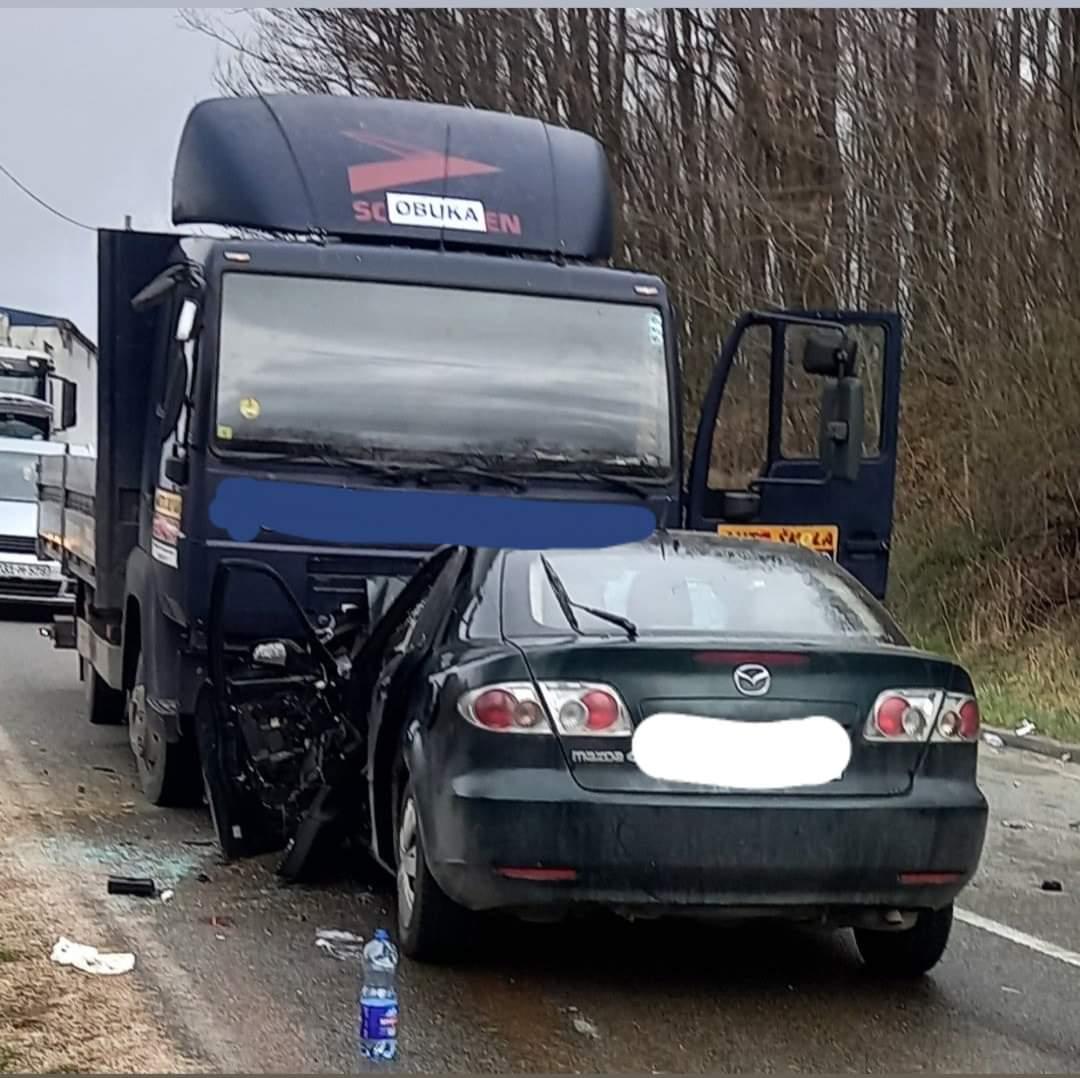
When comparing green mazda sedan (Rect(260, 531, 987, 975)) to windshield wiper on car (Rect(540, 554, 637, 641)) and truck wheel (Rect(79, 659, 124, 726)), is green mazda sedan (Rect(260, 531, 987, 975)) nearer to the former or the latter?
windshield wiper on car (Rect(540, 554, 637, 641))

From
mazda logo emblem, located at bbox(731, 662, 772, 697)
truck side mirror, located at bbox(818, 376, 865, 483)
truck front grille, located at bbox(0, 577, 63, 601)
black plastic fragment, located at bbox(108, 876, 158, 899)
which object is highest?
truck side mirror, located at bbox(818, 376, 865, 483)

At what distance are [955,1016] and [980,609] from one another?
42.2 feet

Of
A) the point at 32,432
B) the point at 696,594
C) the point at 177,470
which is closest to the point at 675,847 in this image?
the point at 696,594

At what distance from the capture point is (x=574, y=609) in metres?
5.65

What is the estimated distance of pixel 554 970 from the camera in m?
5.74

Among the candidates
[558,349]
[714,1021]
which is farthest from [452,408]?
[714,1021]

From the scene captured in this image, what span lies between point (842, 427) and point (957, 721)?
3.69 metres

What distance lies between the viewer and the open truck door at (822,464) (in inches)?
345

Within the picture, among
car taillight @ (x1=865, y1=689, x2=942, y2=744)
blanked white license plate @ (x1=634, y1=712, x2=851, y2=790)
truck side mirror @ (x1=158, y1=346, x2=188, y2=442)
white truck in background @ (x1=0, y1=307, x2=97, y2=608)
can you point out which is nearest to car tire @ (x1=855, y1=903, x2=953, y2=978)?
car taillight @ (x1=865, y1=689, x2=942, y2=744)

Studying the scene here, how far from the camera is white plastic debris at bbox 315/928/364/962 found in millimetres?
5883

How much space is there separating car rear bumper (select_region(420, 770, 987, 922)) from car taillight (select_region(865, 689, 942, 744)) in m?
0.19

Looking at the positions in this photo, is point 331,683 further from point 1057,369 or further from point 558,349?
point 1057,369

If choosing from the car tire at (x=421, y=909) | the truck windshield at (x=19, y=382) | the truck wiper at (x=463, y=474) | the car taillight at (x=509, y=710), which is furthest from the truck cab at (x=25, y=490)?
the car taillight at (x=509, y=710)

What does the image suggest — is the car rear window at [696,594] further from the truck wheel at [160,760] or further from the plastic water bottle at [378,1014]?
the truck wheel at [160,760]
